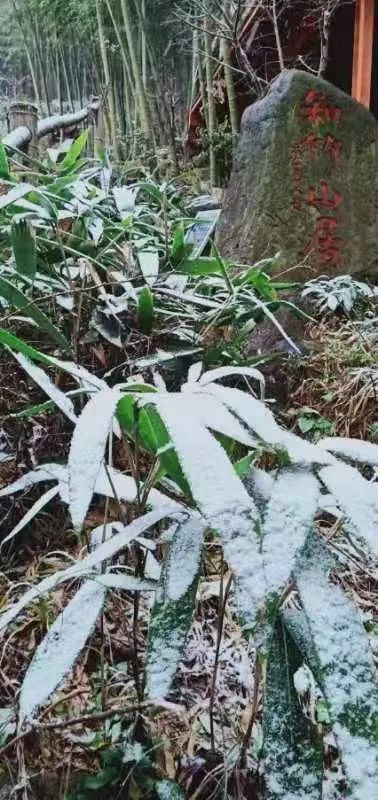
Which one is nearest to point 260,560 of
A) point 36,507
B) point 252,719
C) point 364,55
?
point 252,719

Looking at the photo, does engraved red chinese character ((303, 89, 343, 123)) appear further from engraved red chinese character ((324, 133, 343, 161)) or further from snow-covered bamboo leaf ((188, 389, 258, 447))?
snow-covered bamboo leaf ((188, 389, 258, 447))

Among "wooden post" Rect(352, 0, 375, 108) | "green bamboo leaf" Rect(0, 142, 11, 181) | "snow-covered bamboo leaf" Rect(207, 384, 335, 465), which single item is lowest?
"snow-covered bamboo leaf" Rect(207, 384, 335, 465)

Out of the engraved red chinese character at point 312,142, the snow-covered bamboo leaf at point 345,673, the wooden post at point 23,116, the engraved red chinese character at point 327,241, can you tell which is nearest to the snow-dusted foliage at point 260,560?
the snow-covered bamboo leaf at point 345,673

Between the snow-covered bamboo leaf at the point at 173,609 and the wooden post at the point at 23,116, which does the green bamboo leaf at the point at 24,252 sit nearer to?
the snow-covered bamboo leaf at the point at 173,609

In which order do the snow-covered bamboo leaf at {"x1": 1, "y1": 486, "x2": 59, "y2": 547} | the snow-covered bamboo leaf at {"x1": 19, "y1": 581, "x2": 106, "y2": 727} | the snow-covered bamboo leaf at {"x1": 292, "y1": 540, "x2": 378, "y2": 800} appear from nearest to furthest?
the snow-covered bamboo leaf at {"x1": 292, "y1": 540, "x2": 378, "y2": 800}, the snow-covered bamboo leaf at {"x1": 19, "y1": 581, "x2": 106, "y2": 727}, the snow-covered bamboo leaf at {"x1": 1, "y1": 486, "x2": 59, "y2": 547}

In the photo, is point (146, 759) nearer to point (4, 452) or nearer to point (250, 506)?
point (250, 506)

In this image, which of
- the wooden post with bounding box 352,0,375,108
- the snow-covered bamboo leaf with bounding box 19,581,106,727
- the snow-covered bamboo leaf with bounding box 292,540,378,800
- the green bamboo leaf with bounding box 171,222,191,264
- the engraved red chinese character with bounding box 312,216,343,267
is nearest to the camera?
the snow-covered bamboo leaf with bounding box 292,540,378,800

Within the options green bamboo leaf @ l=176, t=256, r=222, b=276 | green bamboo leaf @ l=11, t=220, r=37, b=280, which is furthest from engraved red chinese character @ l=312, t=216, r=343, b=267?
green bamboo leaf @ l=11, t=220, r=37, b=280

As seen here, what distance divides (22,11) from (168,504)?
7459mm

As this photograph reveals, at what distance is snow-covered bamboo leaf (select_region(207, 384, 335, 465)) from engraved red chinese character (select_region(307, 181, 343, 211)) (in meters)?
1.78

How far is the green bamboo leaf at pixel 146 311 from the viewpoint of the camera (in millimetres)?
1326

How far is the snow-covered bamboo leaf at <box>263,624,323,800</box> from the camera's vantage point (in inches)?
17.1

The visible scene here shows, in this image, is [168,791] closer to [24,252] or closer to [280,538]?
[280,538]

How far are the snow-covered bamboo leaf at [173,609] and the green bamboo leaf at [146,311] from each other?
2.80 ft
